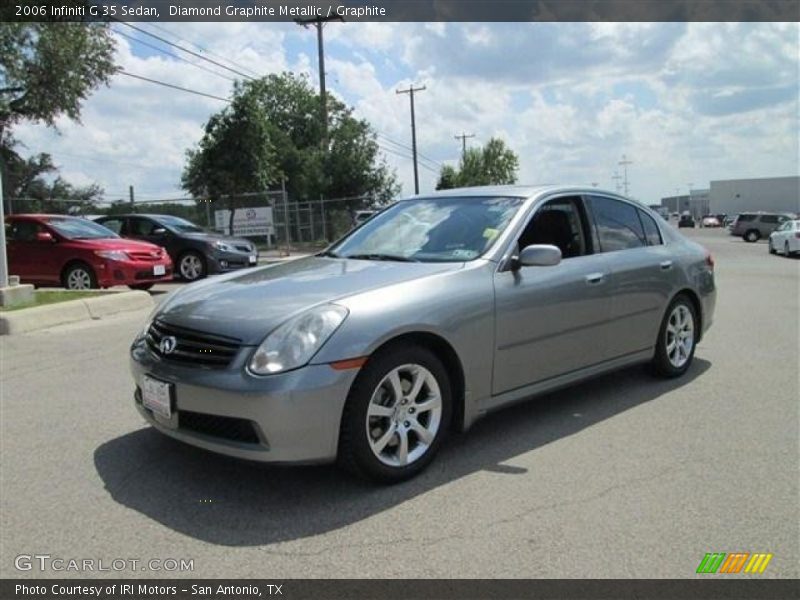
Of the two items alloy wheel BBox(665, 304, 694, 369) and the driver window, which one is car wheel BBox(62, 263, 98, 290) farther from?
alloy wheel BBox(665, 304, 694, 369)

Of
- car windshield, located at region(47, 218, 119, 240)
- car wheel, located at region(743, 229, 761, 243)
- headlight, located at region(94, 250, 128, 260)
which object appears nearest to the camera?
headlight, located at region(94, 250, 128, 260)

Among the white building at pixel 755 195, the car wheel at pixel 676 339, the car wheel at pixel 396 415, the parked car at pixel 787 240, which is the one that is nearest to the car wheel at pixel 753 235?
the parked car at pixel 787 240

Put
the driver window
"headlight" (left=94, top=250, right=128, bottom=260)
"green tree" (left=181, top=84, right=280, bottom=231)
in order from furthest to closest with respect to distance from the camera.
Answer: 1. "green tree" (left=181, top=84, right=280, bottom=231)
2. "headlight" (left=94, top=250, right=128, bottom=260)
3. the driver window

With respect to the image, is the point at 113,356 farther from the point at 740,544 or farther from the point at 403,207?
the point at 740,544

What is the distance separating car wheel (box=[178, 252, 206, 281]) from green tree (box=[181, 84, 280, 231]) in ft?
33.0

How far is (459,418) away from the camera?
4.16 metres

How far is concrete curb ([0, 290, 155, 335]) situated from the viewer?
8.53 meters

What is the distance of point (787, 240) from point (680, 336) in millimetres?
23146

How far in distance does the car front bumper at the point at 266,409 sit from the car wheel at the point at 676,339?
131 inches

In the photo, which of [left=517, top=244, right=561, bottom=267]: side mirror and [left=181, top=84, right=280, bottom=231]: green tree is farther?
[left=181, top=84, right=280, bottom=231]: green tree

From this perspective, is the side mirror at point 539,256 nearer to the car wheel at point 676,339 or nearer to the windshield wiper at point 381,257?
the windshield wiper at point 381,257

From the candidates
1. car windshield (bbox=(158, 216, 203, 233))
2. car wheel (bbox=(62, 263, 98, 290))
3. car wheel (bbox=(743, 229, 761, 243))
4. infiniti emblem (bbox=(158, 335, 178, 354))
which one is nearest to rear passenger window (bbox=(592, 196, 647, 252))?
infiniti emblem (bbox=(158, 335, 178, 354))

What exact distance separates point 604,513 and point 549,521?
0.97ft

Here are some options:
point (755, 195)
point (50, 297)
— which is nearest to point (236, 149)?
point (50, 297)
